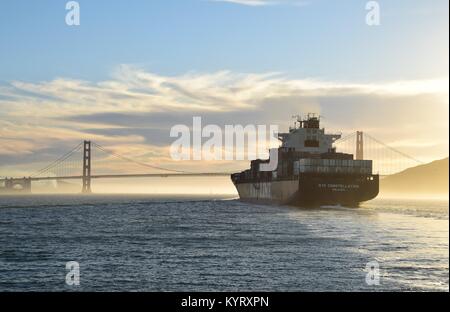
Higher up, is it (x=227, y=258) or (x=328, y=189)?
(x=328, y=189)

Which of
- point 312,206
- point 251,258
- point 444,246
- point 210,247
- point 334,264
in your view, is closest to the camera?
point 334,264

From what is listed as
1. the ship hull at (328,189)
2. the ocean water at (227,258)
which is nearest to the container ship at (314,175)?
the ship hull at (328,189)

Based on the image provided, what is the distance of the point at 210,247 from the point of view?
39.8m

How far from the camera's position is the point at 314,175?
85312 mm

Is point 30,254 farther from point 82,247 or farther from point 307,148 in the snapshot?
point 307,148

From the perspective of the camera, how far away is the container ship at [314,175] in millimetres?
86062

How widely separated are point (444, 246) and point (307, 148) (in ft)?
210

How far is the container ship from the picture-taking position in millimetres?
86062

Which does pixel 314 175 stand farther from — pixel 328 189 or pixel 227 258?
pixel 227 258

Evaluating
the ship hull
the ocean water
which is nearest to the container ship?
the ship hull

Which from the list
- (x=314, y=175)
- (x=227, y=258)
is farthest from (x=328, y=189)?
(x=227, y=258)
